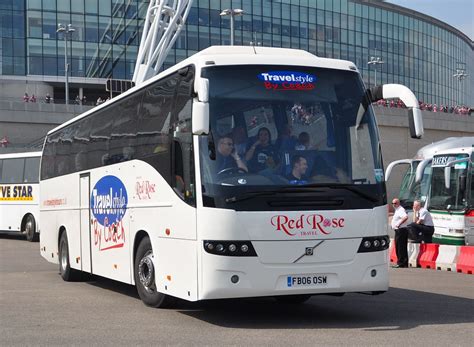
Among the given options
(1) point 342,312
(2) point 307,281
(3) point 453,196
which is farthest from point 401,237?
(2) point 307,281

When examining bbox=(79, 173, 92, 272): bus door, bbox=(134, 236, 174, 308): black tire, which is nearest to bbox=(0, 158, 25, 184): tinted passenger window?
bbox=(79, 173, 92, 272): bus door

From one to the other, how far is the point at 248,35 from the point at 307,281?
67038 millimetres

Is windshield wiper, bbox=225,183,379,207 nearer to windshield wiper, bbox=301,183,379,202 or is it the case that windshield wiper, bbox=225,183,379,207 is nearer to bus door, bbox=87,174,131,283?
windshield wiper, bbox=301,183,379,202

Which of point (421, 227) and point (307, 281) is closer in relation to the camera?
point (307, 281)

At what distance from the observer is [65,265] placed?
15.6m

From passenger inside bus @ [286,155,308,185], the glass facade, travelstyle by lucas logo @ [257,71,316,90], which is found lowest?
passenger inside bus @ [286,155,308,185]

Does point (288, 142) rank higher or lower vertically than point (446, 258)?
higher

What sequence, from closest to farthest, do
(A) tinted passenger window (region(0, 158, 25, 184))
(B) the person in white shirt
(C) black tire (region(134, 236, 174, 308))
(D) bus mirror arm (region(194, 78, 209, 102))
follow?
(D) bus mirror arm (region(194, 78, 209, 102))
(C) black tire (region(134, 236, 174, 308))
(B) the person in white shirt
(A) tinted passenger window (region(0, 158, 25, 184))

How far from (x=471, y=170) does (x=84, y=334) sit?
672 inches

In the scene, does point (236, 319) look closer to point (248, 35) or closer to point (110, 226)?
point (110, 226)

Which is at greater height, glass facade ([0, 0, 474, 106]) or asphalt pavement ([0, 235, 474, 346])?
glass facade ([0, 0, 474, 106])

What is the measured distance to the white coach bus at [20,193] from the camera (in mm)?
29438

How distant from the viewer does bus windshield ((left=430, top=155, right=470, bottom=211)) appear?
23250mm

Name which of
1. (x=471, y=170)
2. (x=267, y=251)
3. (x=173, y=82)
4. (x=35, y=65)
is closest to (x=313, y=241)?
(x=267, y=251)
